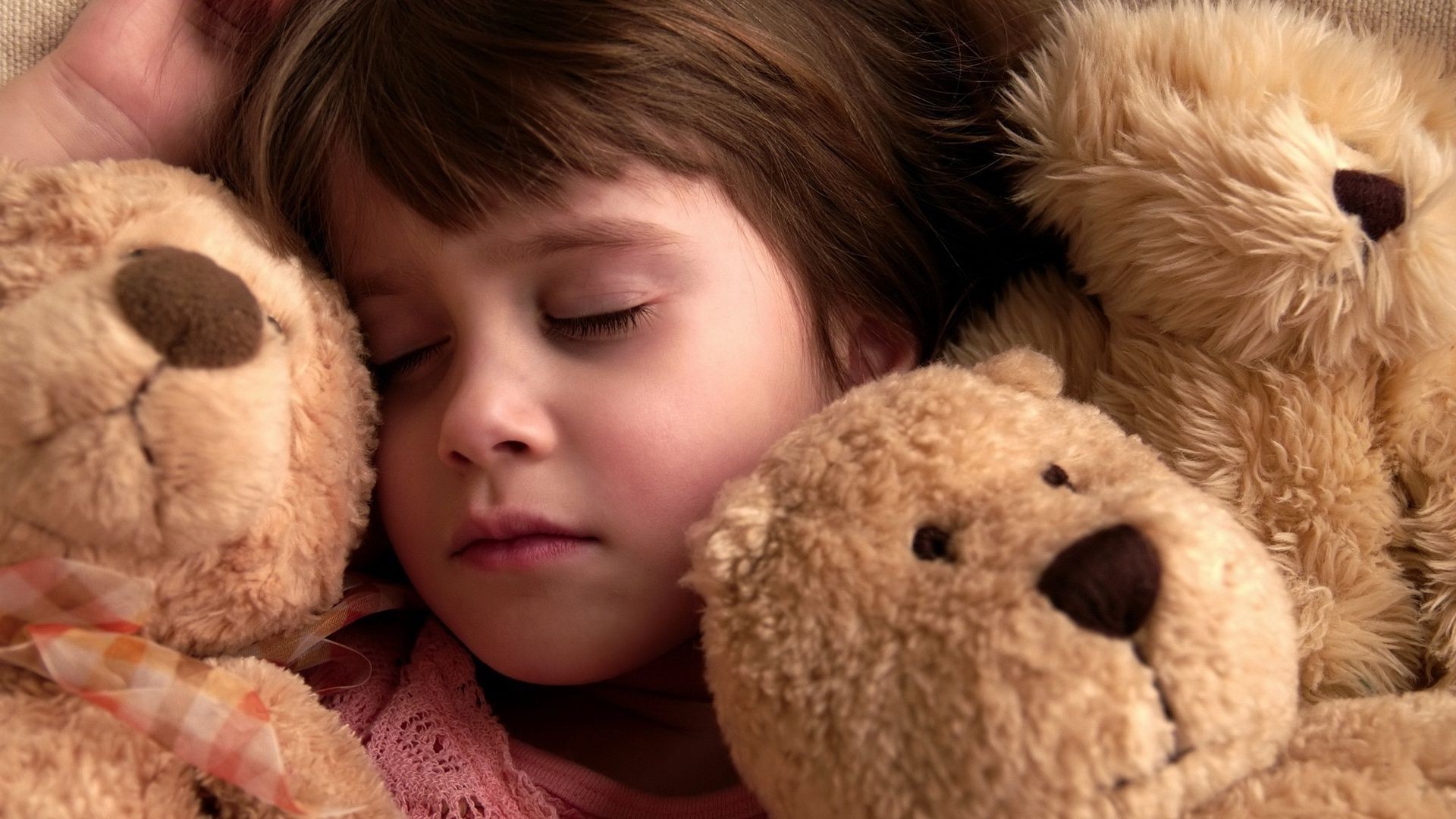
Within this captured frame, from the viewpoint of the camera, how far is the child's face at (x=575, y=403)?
781 mm

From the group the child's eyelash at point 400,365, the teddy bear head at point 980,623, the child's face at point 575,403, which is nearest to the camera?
the teddy bear head at point 980,623

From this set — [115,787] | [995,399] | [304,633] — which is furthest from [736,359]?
[115,787]

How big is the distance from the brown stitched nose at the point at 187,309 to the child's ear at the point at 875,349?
1.70ft

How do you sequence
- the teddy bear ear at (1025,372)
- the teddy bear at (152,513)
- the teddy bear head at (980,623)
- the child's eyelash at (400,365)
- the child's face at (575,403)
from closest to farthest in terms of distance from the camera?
the teddy bear head at (980,623) → the teddy bear at (152,513) → the teddy bear ear at (1025,372) → the child's face at (575,403) → the child's eyelash at (400,365)

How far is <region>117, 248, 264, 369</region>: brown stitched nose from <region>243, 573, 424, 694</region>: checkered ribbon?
0.25 meters

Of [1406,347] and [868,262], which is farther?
[868,262]

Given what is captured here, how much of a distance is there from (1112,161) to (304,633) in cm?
69

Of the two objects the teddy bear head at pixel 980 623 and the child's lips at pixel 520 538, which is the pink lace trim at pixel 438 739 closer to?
the child's lips at pixel 520 538

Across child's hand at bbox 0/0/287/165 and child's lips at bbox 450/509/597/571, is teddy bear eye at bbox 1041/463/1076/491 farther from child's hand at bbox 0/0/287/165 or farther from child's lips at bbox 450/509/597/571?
child's hand at bbox 0/0/287/165

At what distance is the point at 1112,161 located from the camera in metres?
0.82

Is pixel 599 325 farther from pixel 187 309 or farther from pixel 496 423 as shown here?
pixel 187 309

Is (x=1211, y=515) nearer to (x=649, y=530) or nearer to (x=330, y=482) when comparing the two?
(x=649, y=530)

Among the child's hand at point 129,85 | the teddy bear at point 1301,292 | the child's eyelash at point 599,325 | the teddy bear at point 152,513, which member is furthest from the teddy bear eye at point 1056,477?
the child's hand at point 129,85

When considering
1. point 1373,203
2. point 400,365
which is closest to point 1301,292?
point 1373,203
